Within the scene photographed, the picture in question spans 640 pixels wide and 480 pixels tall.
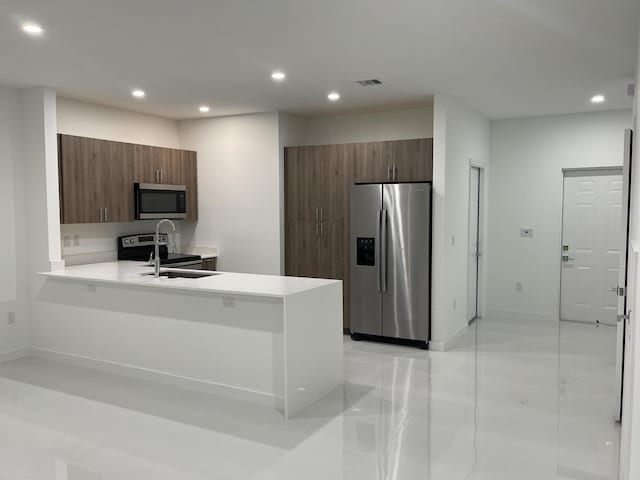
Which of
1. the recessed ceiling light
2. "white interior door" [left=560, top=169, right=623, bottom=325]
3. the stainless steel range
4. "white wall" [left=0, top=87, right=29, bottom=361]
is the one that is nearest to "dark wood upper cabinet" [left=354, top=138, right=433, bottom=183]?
the stainless steel range

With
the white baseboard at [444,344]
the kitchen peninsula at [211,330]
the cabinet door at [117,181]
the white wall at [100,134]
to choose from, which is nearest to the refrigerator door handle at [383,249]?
the white baseboard at [444,344]

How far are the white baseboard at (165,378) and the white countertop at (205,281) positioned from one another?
2.45 feet

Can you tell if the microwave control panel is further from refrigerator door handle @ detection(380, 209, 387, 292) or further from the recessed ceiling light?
the recessed ceiling light

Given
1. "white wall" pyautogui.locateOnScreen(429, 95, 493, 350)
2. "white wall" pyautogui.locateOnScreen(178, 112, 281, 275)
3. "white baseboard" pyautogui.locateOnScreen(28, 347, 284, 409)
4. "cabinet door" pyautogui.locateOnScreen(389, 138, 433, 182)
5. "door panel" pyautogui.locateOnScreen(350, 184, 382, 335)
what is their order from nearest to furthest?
"white baseboard" pyautogui.locateOnScreen(28, 347, 284, 409) → "white wall" pyautogui.locateOnScreen(429, 95, 493, 350) → "cabinet door" pyautogui.locateOnScreen(389, 138, 433, 182) → "door panel" pyautogui.locateOnScreen(350, 184, 382, 335) → "white wall" pyautogui.locateOnScreen(178, 112, 281, 275)

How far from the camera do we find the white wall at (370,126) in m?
6.10

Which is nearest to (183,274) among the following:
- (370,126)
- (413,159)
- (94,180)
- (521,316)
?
(94,180)

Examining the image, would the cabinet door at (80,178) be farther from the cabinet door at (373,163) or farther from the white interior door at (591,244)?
the white interior door at (591,244)

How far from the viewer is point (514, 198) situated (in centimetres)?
675

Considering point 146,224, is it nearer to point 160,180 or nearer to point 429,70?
point 160,180

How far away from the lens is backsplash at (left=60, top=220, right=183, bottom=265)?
549cm

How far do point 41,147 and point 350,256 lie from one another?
10.9 ft

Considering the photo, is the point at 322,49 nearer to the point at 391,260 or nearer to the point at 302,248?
the point at 391,260

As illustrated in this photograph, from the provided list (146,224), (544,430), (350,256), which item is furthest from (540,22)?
(146,224)

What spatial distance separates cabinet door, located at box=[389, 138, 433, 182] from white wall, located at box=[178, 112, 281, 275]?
1.46m
